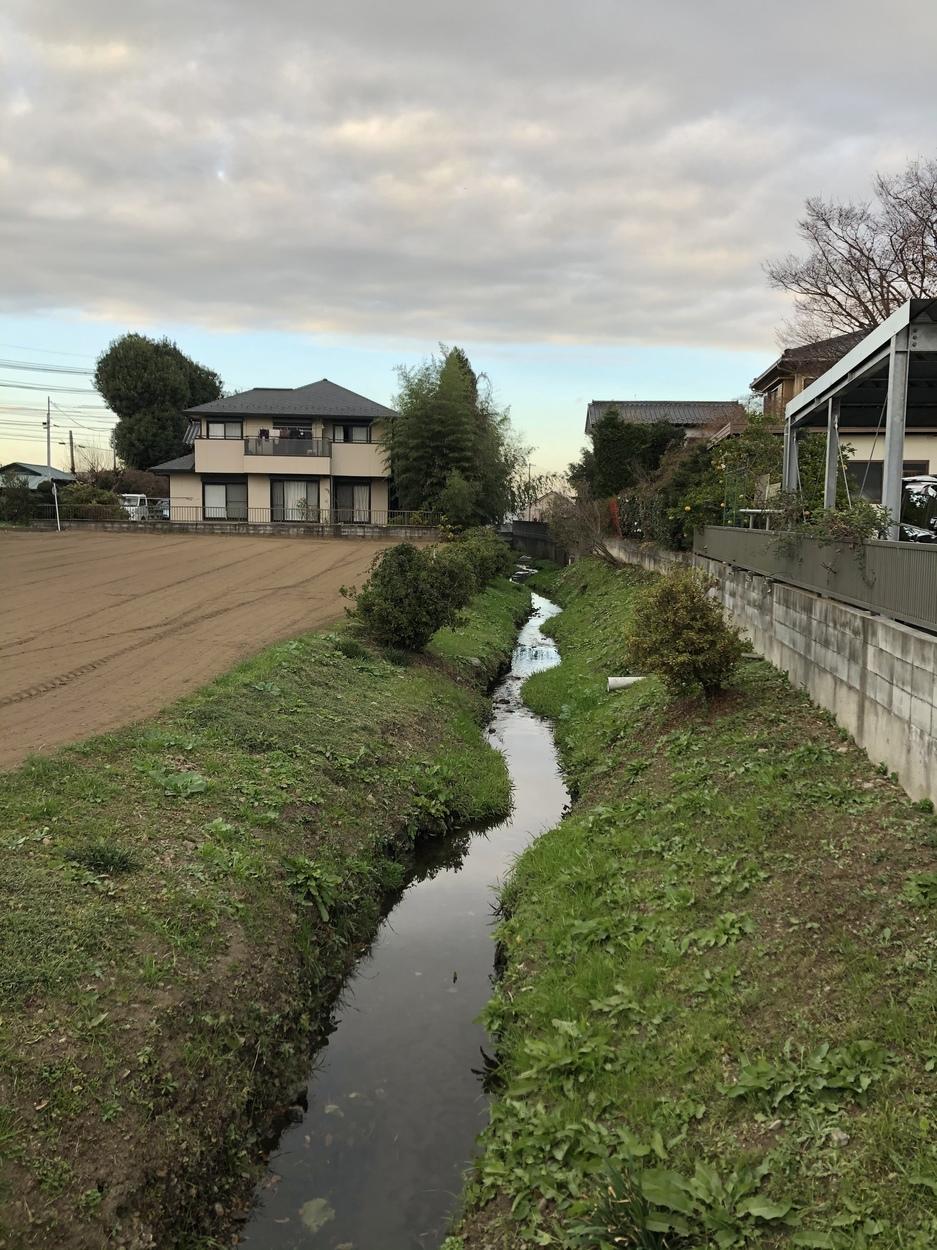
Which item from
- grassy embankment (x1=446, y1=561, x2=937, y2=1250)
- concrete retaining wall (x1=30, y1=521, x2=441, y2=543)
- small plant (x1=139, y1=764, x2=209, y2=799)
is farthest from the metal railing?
grassy embankment (x1=446, y1=561, x2=937, y2=1250)

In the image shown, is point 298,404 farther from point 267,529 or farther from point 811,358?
point 811,358

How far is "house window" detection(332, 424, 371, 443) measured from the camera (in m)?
49.9

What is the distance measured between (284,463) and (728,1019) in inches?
1845

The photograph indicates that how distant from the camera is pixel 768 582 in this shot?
1179cm

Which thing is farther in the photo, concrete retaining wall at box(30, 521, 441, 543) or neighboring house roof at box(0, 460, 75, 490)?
neighboring house roof at box(0, 460, 75, 490)

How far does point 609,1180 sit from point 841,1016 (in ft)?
4.85

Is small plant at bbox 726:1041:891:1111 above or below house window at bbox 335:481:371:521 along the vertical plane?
below

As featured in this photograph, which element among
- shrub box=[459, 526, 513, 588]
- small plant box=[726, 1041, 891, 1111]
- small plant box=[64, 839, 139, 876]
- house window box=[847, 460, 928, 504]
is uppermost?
house window box=[847, 460, 928, 504]

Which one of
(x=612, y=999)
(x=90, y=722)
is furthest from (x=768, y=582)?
(x=90, y=722)

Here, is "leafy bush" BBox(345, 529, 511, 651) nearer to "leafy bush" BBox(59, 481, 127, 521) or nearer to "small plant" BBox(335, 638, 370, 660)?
"small plant" BBox(335, 638, 370, 660)

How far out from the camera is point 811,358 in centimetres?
2839

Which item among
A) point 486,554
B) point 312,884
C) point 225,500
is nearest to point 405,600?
point 312,884

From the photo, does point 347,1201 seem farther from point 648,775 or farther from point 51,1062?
point 648,775

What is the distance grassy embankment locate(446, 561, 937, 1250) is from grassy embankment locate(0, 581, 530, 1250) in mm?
1472
